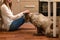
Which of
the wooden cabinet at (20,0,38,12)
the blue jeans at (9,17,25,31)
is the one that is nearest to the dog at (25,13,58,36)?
the blue jeans at (9,17,25,31)

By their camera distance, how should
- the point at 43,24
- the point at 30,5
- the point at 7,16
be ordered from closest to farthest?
1. the point at 43,24
2. the point at 7,16
3. the point at 30,5

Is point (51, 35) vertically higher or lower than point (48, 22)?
lower

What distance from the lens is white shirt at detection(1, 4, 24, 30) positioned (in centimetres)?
374

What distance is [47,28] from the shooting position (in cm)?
324

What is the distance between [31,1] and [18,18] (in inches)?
47.4

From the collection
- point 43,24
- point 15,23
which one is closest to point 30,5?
point 15,23

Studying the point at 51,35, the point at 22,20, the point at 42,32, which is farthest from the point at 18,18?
the point at 51,35

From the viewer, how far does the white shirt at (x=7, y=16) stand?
374cm

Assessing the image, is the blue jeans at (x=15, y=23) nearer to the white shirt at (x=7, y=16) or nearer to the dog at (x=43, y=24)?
the white shirt at (x=7, y=16)

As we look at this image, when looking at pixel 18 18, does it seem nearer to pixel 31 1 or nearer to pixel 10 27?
pixel 10 27

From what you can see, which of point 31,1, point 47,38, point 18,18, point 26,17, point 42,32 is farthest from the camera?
point 31,1

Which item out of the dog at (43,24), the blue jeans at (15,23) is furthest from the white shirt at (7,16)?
the dog at (43,24)

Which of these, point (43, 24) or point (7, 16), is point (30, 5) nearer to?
Result: point (7, 16)

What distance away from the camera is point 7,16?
379 cm
